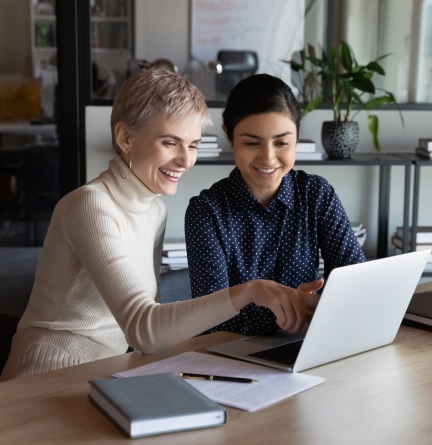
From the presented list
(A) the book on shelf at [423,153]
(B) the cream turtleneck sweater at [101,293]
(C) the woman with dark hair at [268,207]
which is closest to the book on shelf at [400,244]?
(A) the book on shelf at [423,153]

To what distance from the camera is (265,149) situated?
7.06 ft

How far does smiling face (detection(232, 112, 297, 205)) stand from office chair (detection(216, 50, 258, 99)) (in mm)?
1887

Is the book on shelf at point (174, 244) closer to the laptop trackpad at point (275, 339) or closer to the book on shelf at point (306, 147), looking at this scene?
the book on shelf at point (306, 147)

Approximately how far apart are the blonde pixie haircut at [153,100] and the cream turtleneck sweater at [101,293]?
114mm

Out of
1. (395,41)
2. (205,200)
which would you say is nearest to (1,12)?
(395,41)

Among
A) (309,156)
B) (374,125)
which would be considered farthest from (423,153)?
(309,156)

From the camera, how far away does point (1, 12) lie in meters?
3.99

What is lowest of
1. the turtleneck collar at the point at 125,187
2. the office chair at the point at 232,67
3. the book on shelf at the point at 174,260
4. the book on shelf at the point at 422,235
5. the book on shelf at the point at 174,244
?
the book on shelf at the point at 174,260

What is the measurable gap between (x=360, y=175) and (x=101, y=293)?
249 centimetres

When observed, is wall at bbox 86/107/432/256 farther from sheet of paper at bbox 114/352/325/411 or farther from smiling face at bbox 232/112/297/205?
sheet of paper at bbox 114/352/325/411

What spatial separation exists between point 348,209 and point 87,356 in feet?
7.69

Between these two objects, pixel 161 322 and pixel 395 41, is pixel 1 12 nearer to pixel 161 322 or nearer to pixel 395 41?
pixel 395 41

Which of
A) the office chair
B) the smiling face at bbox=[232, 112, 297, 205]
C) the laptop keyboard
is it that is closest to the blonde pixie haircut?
the smiling face at bbox=[232, 112, 297, 205]

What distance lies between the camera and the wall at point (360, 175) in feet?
13.0
